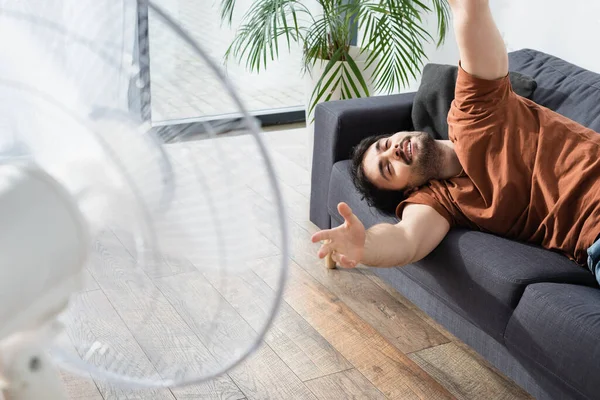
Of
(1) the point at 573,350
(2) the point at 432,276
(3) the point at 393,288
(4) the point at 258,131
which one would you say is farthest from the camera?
(3) the point at 393,288

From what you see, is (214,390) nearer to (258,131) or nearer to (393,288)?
(393,288)

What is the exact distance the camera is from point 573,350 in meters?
1.69

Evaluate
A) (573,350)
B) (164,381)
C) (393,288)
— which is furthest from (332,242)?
(164,381)

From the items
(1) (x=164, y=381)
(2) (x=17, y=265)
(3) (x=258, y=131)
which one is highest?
(3) (x=258, y=131)

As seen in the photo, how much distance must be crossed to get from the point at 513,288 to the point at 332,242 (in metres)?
0.46

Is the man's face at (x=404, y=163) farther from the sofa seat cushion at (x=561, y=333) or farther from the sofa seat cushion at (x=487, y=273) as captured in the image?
the sofa seat cushion at (x=561, y=333)

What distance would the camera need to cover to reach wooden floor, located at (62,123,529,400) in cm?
76

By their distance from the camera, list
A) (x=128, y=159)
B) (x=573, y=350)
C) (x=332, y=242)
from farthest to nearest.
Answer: (x=332, y=242), (x=573, y=350), (x=128, y=159)

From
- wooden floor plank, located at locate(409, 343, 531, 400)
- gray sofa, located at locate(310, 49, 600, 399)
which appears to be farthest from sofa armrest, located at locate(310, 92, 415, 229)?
wooden floor plank, located at locate(409, 343, 531, 400)

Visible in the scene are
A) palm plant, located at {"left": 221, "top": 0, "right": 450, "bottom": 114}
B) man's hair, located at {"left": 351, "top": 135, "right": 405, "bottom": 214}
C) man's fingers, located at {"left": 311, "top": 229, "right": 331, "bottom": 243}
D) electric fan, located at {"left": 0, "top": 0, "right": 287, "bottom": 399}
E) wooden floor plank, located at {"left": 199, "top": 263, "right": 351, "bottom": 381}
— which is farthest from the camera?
palm plant, located at {"left": 221, "top": 0, "right": 450, "bottom": 114}

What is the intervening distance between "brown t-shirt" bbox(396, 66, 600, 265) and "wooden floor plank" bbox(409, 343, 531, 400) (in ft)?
1.20

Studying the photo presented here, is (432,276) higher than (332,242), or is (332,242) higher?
(332,242)

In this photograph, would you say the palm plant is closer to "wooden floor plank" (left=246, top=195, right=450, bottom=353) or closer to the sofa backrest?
the sofa backrest

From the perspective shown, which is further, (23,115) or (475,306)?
(475,306)
